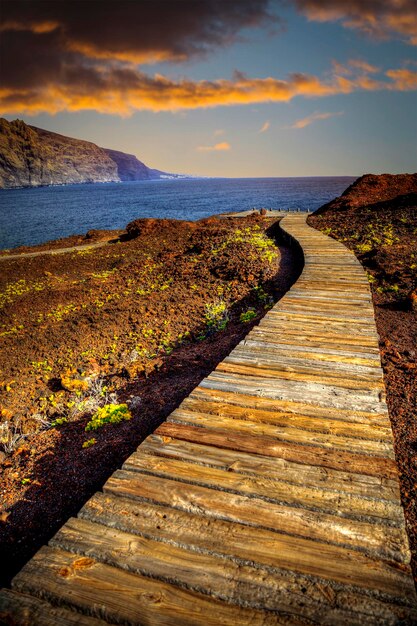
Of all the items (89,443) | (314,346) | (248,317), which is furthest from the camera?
(248,317)

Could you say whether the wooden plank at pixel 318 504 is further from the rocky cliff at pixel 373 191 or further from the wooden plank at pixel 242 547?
the rocky cliff at pixel 373 191

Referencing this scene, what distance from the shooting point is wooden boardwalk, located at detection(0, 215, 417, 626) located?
4.95 ft

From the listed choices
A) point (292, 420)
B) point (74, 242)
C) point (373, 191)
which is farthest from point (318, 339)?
point (74, 242)

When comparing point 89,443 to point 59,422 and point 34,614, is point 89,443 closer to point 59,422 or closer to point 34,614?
point 59,422

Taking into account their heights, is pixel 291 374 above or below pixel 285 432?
above

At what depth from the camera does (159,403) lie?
437 centimetres

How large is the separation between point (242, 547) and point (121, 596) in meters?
0.62

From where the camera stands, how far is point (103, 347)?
6711mm

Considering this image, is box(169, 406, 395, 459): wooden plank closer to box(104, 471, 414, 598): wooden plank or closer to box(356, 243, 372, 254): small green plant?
box(104, 471, 414, 598): wooden plank

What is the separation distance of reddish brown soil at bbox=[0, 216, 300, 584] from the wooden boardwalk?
1245mm

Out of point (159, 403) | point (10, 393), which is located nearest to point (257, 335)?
point (159, 403)

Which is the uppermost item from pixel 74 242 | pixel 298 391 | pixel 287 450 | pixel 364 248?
pixel 364 248

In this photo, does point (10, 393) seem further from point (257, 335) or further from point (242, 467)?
point (242, 467)

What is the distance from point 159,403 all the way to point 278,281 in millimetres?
5468
